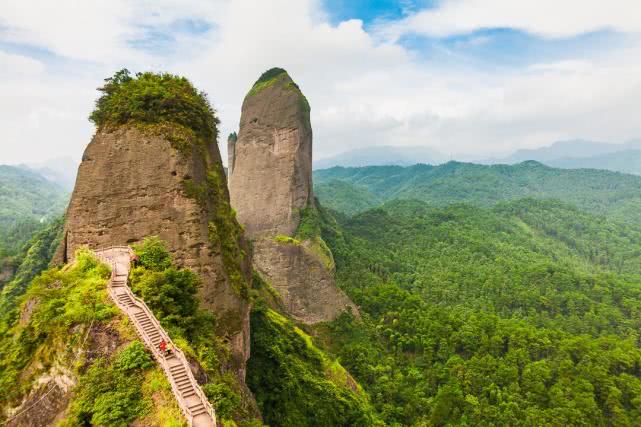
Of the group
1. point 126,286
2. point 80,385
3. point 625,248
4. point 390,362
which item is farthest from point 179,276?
point 625,248

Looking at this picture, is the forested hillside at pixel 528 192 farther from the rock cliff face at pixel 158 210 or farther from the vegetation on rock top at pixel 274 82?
the rock cliff face at pixel 158 210

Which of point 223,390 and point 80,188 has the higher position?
point 80,188

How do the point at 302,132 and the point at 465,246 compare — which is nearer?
the point at 302,132

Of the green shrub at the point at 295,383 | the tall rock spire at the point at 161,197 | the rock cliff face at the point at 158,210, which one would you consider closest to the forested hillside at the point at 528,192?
the green shrub at the point at 295,383

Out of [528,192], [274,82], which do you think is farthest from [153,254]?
[528,192]

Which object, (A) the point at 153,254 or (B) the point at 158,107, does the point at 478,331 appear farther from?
(B) the point at 158,107

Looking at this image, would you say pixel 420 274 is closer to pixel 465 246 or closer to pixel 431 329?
pixel 465 246
